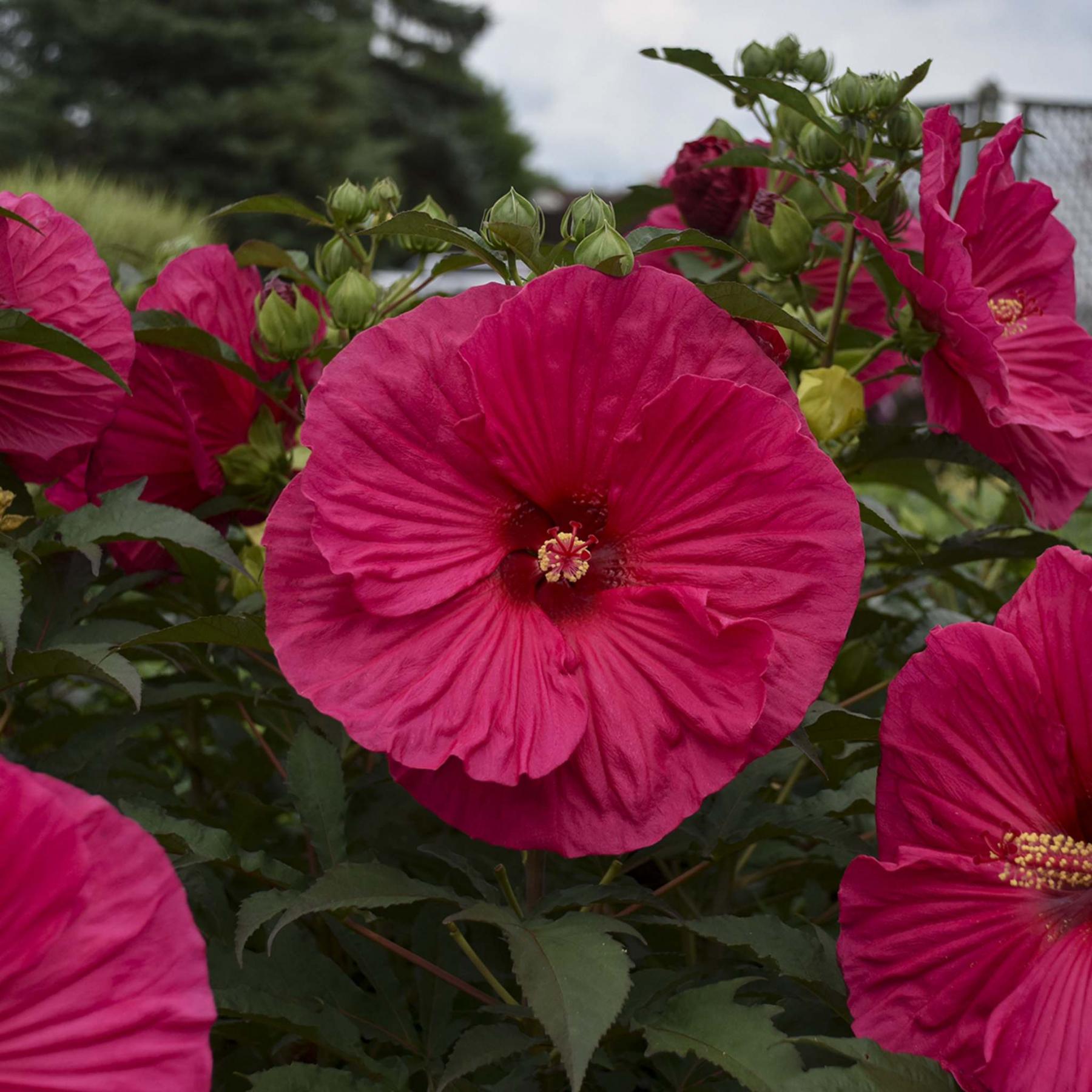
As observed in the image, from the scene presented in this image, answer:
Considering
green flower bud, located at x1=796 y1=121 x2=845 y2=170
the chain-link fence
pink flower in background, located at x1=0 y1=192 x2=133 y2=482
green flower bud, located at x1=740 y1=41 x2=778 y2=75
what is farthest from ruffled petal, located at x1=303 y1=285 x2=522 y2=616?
the chain-link fence

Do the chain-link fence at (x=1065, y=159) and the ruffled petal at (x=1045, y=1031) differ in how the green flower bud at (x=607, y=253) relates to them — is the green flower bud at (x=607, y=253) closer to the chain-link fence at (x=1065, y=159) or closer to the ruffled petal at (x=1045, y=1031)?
the ruffled petal at (x=1045, y=1031)

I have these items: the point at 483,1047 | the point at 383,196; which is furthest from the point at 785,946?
the point at 383,196

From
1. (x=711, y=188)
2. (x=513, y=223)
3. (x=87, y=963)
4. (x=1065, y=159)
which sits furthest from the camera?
(x=1065, y=159)

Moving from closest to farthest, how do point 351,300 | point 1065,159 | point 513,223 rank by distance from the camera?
1. point 513,223
2. point 351,300
3. point 1065,159

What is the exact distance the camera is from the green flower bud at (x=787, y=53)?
110cm

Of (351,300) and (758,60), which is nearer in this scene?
(351,300)

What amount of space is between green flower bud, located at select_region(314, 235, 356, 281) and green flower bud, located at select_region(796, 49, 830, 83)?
44 centimetres

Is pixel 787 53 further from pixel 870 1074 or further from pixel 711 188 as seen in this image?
pixel 870 1074

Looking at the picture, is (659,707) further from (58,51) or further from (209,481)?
(58,51)

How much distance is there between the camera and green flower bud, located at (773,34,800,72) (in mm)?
1099

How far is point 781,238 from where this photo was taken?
3.03 feet

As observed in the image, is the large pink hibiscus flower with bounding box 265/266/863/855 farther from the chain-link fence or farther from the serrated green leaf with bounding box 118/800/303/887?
the chain-link fence

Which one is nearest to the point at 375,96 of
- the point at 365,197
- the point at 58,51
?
the point at 58,51

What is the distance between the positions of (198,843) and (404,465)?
262mm
